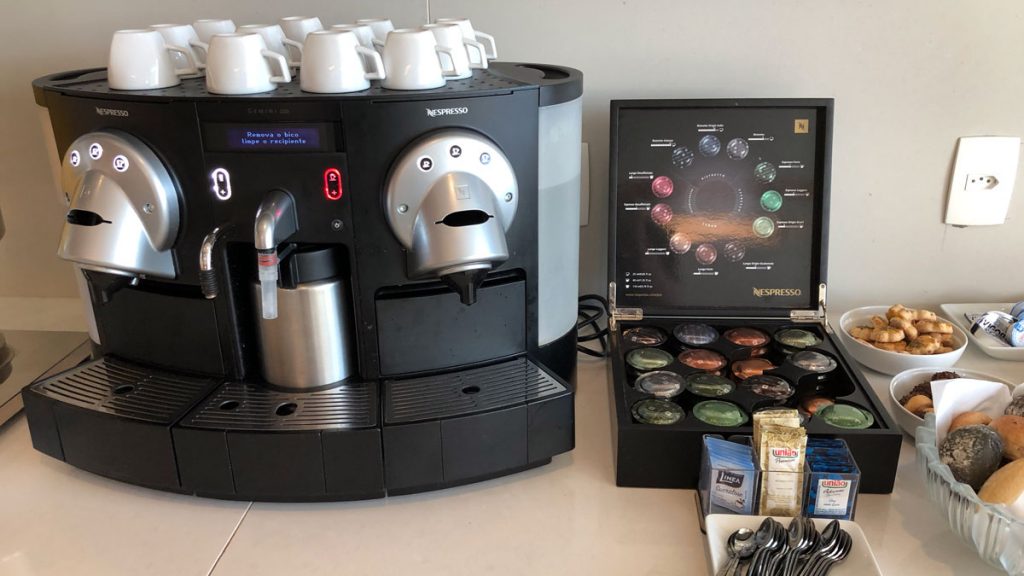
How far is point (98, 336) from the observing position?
2.85ft

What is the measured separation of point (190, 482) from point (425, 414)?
231 millimetres

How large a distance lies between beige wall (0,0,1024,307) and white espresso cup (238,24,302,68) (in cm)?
21

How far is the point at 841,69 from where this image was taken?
1007 millimetres

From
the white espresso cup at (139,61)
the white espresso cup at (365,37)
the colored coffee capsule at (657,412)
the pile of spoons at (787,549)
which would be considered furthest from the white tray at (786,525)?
the white espresso cup at (139,61)

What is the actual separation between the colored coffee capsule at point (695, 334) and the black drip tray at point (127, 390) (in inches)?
20.2

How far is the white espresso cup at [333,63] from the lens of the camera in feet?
2.32

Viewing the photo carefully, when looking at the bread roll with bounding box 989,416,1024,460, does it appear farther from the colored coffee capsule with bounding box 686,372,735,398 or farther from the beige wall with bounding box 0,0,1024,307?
the beige wall with bounding box 0,0,1024,307

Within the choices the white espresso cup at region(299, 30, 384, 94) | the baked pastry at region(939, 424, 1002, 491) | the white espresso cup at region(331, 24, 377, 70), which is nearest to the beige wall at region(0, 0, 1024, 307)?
the white espresso cup at region(331, 24, 377, 70)

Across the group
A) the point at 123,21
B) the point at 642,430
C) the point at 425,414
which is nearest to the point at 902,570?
the point at 642,430

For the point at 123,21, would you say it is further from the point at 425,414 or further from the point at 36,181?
the point at 425,414

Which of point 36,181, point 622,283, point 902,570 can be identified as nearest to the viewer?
point 902,570

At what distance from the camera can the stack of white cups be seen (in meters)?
0.71

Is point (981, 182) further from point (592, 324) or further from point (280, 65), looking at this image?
point (280, 65)

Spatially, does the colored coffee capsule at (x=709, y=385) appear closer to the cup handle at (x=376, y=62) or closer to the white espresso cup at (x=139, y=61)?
the cup handle at (x=376, y=62)
